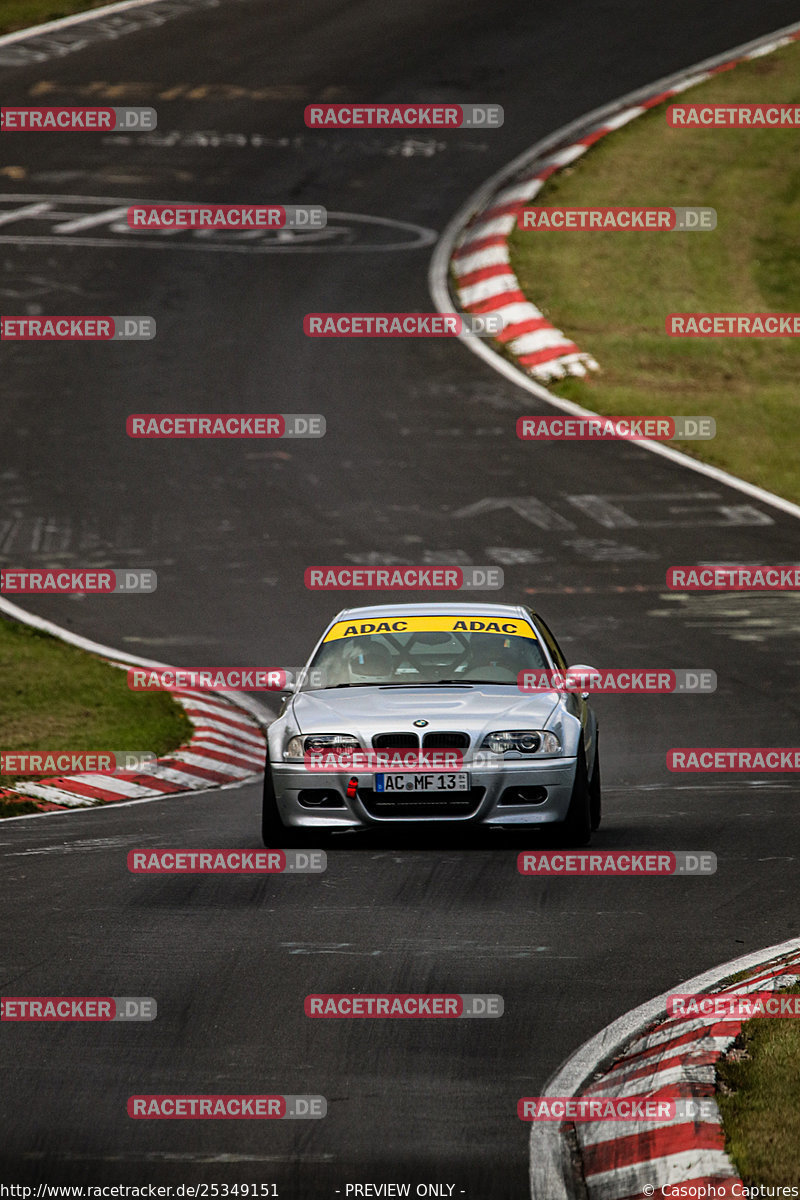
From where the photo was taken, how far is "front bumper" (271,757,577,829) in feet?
35.8

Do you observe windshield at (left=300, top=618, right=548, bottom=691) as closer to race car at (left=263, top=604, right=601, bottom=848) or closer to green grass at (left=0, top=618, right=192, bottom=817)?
race car at (left=263, top=604, right=601, bottom=848)

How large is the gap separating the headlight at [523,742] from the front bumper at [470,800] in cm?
9

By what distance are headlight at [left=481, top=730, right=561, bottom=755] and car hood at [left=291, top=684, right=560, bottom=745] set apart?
1.7 inches

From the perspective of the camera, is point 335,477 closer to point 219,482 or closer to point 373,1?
point 219,482

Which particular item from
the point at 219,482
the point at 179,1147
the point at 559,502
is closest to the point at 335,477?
the point at 219,482

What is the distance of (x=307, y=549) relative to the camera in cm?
2208

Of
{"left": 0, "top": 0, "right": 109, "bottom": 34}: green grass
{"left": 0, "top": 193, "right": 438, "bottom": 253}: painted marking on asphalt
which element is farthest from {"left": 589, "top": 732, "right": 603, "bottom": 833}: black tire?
{"left": 0, "top": 0, "right": 109, "bottom": 34}: green grass

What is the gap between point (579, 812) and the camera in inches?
435

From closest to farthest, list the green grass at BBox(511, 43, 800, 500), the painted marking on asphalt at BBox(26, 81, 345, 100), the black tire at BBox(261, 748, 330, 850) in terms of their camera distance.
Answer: the black tire at BBox(261, 748, 330, 850), the green grass at BBox(511, 43, 800, 500), the painted marking on asphalt at BBox(26, 81, 345, 100)

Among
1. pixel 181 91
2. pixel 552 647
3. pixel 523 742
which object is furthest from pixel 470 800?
pixel 181 91

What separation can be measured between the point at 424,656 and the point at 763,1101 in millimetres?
6600

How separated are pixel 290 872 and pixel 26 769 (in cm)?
522

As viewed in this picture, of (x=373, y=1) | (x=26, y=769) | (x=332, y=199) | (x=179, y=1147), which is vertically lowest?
(x=26, y=769)

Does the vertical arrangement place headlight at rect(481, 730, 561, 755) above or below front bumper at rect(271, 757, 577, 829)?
above
